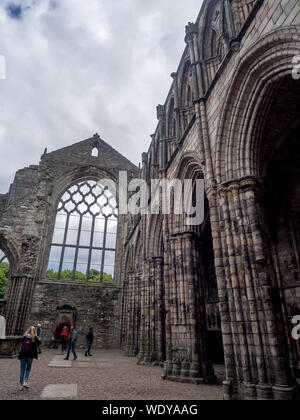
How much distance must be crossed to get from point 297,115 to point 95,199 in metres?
18.1

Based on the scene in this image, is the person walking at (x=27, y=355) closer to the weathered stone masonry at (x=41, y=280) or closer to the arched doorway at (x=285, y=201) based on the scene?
the arched doorway at (x=285, y=201)

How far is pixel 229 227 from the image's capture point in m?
5.73

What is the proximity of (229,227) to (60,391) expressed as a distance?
459 centimetres

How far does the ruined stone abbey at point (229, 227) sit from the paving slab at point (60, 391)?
280 centimetres

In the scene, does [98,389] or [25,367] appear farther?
[98,389]

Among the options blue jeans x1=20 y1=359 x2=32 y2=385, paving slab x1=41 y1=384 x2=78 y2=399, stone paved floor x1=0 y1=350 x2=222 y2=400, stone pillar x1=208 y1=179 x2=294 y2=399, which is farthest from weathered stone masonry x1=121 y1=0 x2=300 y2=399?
blue jeans x1=20 y1=359 x2=32 y2=385

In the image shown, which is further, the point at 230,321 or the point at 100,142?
the point at 100,142

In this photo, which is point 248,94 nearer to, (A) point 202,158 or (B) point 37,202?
(A) point 202,158

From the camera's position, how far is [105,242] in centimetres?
2150

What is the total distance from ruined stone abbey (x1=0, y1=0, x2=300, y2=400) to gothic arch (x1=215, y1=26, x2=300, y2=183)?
23 mm

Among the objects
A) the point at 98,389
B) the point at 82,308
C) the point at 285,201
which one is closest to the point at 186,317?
the point at 98,389

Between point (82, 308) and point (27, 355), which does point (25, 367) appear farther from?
point (82, 308)

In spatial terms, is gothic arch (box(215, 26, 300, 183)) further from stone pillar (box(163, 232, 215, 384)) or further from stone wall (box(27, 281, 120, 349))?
stone wall (box(27, 281, 120, 349))
